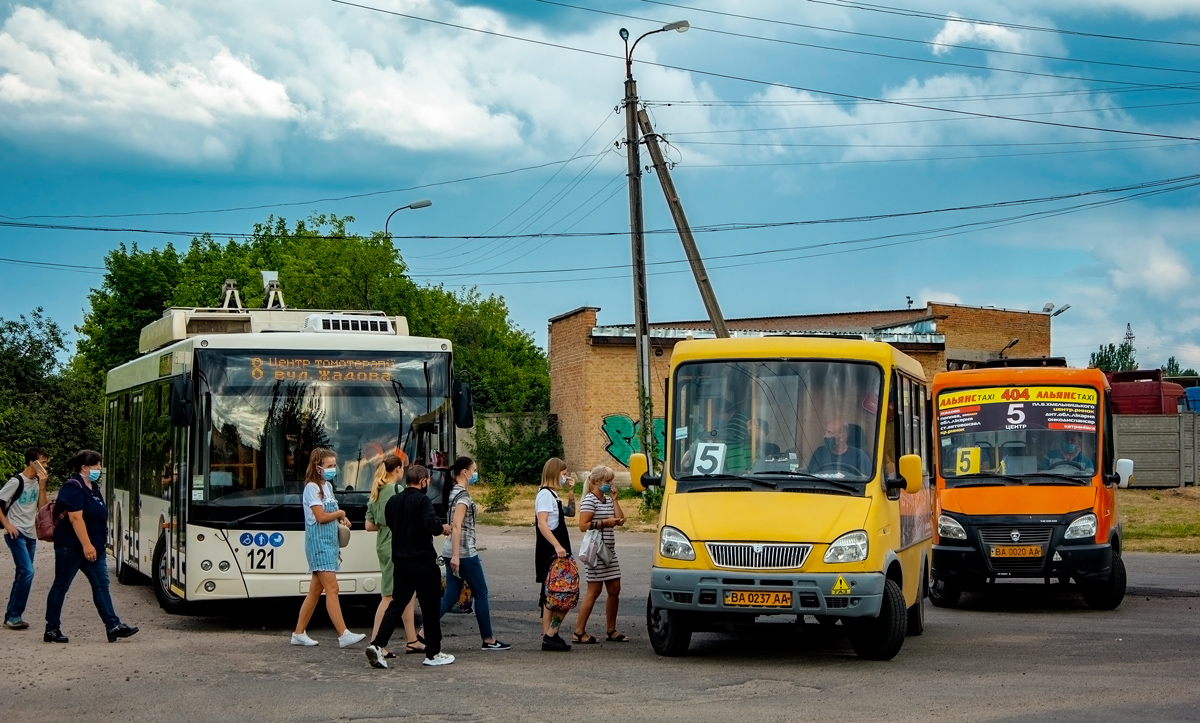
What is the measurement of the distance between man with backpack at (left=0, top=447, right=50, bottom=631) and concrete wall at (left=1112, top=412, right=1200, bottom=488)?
29369 mm

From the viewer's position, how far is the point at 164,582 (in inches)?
562

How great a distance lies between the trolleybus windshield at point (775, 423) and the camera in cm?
1116

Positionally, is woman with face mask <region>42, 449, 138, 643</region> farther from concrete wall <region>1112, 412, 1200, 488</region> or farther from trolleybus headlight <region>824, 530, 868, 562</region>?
concrete wall <region>1112, 412, 1200, 488</region>

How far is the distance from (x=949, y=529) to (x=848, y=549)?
223 inches

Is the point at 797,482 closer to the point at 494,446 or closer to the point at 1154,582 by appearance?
the point at 1154,582

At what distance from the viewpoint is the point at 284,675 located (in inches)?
402

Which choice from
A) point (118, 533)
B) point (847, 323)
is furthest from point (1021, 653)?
point (847, 323)

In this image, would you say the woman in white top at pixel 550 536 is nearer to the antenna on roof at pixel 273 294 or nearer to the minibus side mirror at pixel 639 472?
the minibus side mirror at pixel 639 472

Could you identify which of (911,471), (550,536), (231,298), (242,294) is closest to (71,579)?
(550,536)

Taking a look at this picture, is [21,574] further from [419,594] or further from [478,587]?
[419,594]

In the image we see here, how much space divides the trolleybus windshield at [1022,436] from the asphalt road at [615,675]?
5.79 ft

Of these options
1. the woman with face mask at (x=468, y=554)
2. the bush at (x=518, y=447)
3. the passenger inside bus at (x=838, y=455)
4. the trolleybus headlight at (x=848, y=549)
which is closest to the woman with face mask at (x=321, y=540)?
the woman with face mask at (x=468, y=554)

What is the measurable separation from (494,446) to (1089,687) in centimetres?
3591

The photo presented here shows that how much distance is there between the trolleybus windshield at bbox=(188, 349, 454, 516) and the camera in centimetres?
1291
